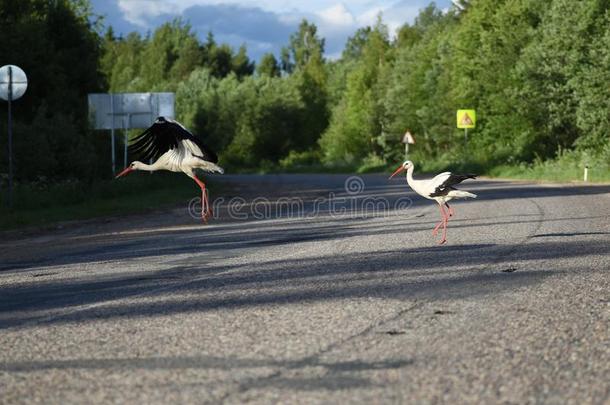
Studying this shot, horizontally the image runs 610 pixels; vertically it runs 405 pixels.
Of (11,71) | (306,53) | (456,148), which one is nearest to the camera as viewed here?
(11,71)

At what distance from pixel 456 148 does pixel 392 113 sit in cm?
1686

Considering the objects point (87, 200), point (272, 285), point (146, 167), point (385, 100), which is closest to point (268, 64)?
point (385, 100)

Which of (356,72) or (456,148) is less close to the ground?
(356,72)

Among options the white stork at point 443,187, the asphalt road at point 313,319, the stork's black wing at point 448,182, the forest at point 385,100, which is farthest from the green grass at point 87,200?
the stork's black wing at point 448,182

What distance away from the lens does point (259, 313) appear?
7.44 meters

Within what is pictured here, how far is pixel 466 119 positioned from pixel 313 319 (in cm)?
5152

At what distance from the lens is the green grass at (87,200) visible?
20594mm

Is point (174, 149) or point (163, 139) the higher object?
point (163, 139)

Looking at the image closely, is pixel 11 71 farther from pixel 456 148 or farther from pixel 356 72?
pixel 356 72

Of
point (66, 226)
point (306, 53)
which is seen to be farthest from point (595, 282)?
point (306, 53)

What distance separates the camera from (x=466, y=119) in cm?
5731

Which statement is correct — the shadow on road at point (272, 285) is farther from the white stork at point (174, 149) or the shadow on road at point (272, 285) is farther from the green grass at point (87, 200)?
the green grass at point (87, 200)

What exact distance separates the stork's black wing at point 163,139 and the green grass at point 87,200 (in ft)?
9.83

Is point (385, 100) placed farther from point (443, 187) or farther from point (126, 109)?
point (443, 187)
